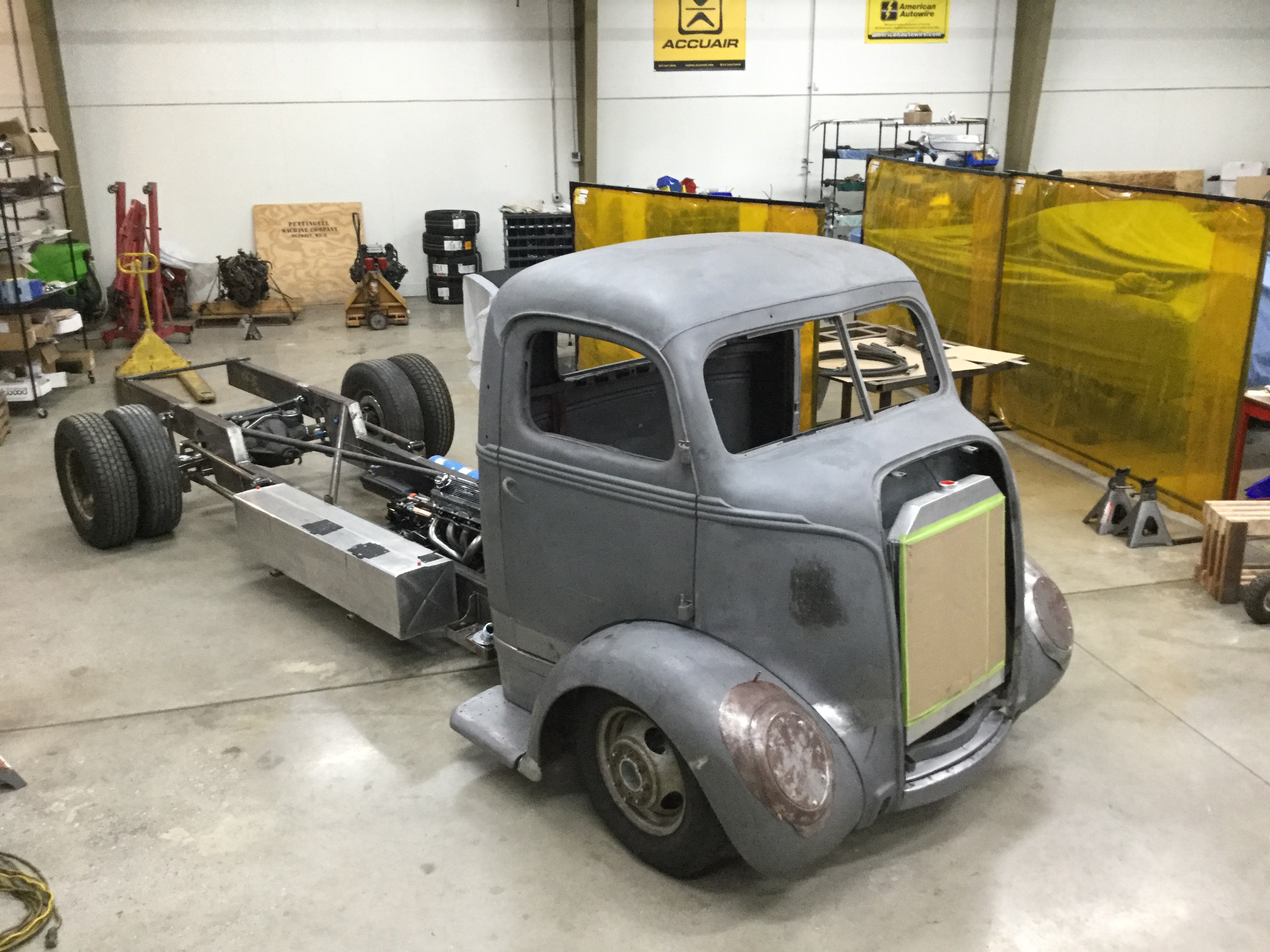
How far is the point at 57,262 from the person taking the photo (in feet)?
39.7

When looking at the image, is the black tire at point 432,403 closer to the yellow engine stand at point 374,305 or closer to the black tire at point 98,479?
the black tire at point 98,479

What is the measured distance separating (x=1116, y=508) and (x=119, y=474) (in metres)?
5.75

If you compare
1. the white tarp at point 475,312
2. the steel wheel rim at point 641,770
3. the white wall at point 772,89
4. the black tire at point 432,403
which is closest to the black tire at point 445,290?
the white wall at point 772,89

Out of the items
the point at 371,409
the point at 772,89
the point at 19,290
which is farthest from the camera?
the point at 772,89

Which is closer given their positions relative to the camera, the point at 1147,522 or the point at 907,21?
the point at 1147,522

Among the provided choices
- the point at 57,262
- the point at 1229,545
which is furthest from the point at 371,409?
the point at 57,262

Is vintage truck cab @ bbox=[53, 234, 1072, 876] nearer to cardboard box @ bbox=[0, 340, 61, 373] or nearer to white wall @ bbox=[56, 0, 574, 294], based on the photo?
cardboard box @ bbox=[0, 340, 61, 373]

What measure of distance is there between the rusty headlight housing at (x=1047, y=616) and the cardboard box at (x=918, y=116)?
1098 centimetres

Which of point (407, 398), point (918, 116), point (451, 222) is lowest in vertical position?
point (407, 398)

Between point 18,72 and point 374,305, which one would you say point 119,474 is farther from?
point 18,72

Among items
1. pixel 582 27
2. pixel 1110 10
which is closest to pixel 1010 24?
pixel 1110 10

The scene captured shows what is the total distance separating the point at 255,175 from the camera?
13.7m

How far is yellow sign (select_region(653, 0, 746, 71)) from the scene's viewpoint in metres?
14.1

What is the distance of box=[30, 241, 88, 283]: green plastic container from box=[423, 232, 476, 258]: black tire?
157 inches
